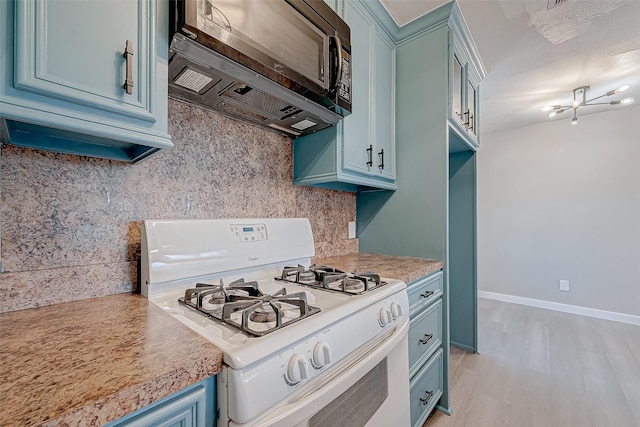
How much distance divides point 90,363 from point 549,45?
3.00 m

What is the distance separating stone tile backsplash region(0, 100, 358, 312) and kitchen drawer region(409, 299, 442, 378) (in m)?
0.96

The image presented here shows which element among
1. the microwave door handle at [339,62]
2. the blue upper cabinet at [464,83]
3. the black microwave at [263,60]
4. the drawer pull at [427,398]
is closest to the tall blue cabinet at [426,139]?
the blue upper cabinet at [464,83]

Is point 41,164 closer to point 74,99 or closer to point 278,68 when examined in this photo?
point 74,99

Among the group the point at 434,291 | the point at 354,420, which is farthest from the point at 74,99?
the point at 434,291

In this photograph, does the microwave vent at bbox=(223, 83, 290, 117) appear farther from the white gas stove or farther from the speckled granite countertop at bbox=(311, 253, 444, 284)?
the speckled granite countertop at bbox=(311, 253, 444, 284)

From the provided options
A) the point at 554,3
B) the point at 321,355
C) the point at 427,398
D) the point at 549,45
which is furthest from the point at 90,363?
the point at 549,45

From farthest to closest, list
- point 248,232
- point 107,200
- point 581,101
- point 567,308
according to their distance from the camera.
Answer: point 567,308 < point 581,101 < point 248,232 < point 107,200

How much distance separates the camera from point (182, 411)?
53 cm

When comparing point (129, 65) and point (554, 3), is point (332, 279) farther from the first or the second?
point (554, 3)

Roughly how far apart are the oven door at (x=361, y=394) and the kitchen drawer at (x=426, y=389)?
0.32 m

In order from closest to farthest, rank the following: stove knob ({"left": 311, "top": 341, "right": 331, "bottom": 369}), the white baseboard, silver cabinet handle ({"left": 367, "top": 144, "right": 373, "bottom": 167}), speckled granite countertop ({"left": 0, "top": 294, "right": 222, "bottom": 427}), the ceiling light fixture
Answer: speckled granite countertop ({"left": 0, "top": 294, "right": 222, "bottom": 427}) → stove knob ({"left": 311, "top": 341, "right": 331, "bottom": 369}) → silver cabinet handle ({"left": 367, "top": 144, "right": 373, "bottom": 167}) → the ceiling light fixture → the white baseboard

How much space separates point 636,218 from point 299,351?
436 cm

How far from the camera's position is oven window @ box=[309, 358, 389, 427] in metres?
0.75

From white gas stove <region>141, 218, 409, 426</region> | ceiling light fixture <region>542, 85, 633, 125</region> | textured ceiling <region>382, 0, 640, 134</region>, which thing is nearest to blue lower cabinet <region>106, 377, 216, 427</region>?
white gas stove <region>141, 218, 409, 426</region>
